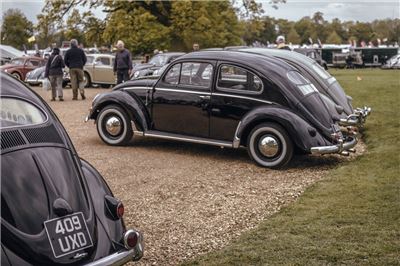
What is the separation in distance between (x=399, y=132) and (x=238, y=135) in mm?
3729

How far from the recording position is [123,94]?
373 inches

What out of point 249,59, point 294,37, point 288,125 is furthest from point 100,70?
point 294,37

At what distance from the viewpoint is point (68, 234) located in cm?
354

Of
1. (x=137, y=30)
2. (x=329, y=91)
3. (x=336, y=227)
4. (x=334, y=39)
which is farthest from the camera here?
(x=334, y=39)

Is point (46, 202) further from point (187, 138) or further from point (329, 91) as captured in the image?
point (329, 91)

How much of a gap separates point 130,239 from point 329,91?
24.2 feet

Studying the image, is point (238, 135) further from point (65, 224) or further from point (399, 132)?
point (65, 224)

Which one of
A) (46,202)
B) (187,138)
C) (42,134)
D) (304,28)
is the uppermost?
(304,28)

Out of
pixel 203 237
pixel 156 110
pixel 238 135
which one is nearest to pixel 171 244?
pixel 203 237

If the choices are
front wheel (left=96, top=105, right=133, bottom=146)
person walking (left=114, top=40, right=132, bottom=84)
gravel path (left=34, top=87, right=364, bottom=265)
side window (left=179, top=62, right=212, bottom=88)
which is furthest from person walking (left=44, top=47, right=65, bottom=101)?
side window (left=179, top=62, right=212, bottom=88)

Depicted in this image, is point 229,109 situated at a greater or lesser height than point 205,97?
lesser

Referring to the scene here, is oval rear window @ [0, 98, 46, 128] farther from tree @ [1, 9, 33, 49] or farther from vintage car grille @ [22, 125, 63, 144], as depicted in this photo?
tree @ [1, 9, 33, 49]

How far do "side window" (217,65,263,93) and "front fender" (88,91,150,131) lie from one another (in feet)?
4.62

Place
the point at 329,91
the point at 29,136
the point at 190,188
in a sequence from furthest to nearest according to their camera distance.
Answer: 1. the point at 329,91
2. the point at 190,188
3. the point at 29,136
